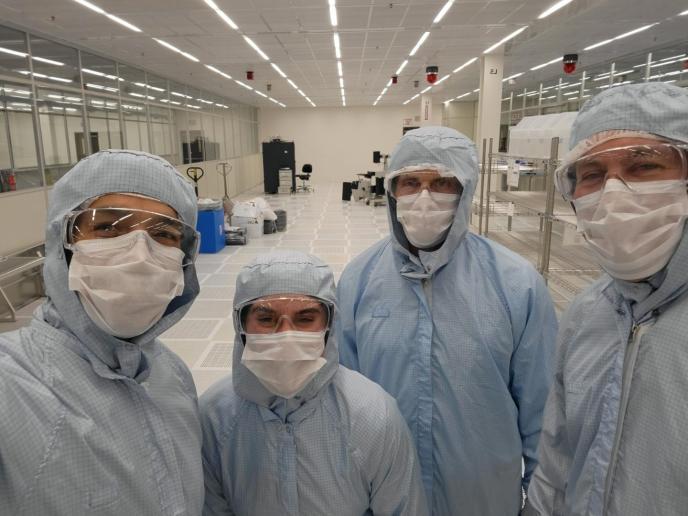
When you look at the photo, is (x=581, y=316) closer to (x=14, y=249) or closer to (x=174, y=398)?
(x=174, y=398)

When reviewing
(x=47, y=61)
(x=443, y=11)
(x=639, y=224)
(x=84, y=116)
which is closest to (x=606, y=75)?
(x=443, y=11)

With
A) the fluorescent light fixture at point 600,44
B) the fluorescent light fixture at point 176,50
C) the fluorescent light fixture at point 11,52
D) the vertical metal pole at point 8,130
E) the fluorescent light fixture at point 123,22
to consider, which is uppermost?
the fluorescent light fixture at point 600,44

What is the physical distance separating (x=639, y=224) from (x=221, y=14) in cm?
646

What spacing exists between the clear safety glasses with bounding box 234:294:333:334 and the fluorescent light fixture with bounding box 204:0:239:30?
5.53 meters

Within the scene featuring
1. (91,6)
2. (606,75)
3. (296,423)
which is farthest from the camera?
(606,75)

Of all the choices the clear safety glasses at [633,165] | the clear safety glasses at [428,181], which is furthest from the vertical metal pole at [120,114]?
the clear safety glasses at [633,165]

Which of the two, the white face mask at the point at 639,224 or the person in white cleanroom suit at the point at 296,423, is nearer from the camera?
the white face mask at the point at 639,224

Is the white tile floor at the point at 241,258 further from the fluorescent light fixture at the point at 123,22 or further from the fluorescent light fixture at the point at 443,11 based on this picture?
the fluorescent light fixture at the point at 443,11

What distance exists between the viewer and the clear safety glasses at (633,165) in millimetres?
1121

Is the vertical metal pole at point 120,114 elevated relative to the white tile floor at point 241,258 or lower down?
elevated

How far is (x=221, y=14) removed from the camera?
20.2 ft

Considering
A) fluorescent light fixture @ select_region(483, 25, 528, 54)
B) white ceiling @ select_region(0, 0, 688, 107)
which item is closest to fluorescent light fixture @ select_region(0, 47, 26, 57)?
white ceiling @ select_region(0, 0, 688, 107)

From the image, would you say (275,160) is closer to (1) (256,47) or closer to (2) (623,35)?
(1) (256,47)

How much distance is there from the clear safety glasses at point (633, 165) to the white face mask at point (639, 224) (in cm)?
2
